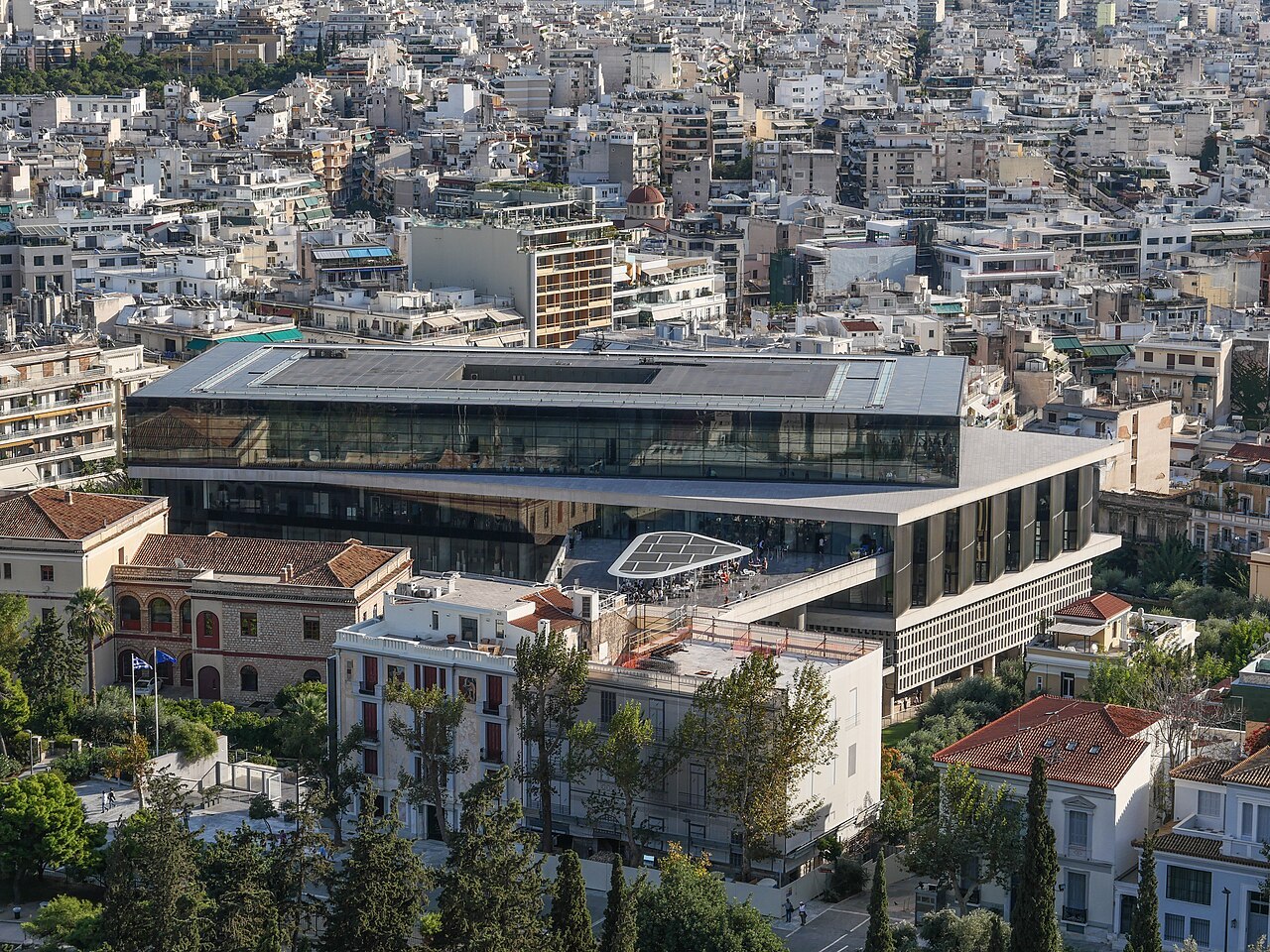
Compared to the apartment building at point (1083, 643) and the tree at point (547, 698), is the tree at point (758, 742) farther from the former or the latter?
the apartment building at point (1083, 643)

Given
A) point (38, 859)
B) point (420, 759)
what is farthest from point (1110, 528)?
point (38, 859)

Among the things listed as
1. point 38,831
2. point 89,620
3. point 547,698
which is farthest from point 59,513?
point 547,698

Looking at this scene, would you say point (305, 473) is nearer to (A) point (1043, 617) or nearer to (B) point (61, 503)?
(B) point (61, 503)

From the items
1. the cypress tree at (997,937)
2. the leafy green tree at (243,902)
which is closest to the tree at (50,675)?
the leafy green tree at (243,902)

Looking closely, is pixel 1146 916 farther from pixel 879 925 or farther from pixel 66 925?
pixel 66 925

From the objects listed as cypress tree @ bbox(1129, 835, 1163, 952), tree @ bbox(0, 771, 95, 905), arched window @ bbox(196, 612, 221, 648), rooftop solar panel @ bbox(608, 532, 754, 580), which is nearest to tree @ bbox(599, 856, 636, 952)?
cypress tree @ bbox(1129, 835, 1163, 952)

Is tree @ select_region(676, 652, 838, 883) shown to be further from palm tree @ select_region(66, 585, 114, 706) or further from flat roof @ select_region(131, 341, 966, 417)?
palm tree @ select_region(66, 585, 114, 706)
